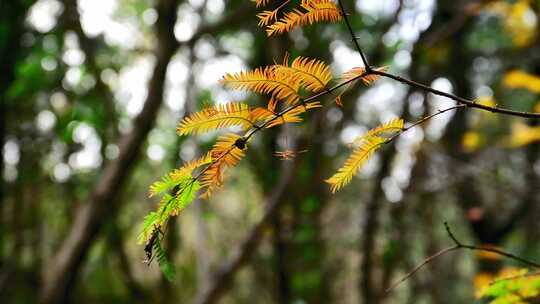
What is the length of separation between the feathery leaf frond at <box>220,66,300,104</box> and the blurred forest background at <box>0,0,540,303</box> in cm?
173

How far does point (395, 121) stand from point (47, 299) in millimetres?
2151

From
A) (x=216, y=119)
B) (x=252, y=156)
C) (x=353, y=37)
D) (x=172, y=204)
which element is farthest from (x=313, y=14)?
(x=252, y=156)

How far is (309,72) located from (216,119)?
0.43 feet

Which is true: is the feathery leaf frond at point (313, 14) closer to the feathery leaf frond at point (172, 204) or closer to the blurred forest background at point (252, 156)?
the feathery leaf frond at point (172, 204)

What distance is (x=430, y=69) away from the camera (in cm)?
375

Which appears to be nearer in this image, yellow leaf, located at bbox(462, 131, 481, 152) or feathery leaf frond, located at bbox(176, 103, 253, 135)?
feathery leaf frond, located at bbox(176, 103, 253, 135)

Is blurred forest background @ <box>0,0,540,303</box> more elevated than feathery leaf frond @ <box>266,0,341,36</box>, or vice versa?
blurred forest background @ <box>0,0,540,303</box>

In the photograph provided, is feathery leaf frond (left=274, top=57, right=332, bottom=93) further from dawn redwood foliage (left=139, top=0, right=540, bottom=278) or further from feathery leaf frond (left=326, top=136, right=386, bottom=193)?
feathery leaf frond (left=326, top=136, right=386, bottom=193)

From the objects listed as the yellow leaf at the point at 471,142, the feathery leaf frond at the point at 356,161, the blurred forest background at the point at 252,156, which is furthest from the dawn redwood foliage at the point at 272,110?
the yellow leaf at the point at 471,142

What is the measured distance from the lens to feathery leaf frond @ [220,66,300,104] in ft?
1.95

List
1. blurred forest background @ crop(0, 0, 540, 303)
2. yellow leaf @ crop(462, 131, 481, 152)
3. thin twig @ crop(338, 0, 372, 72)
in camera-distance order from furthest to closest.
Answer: yellow leaf @ crop(462, 131, 481, 152) < blurred forest background @ crop(0, 0, 540, 303) < thin twig @ crop(338, 0, 372, 72)

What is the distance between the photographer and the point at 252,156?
3.89 m

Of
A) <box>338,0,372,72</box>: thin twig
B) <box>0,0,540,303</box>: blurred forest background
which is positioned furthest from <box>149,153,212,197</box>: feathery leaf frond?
<box>0,0,540,303</box>: blurred forest background

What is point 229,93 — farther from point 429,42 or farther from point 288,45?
point 429,42
